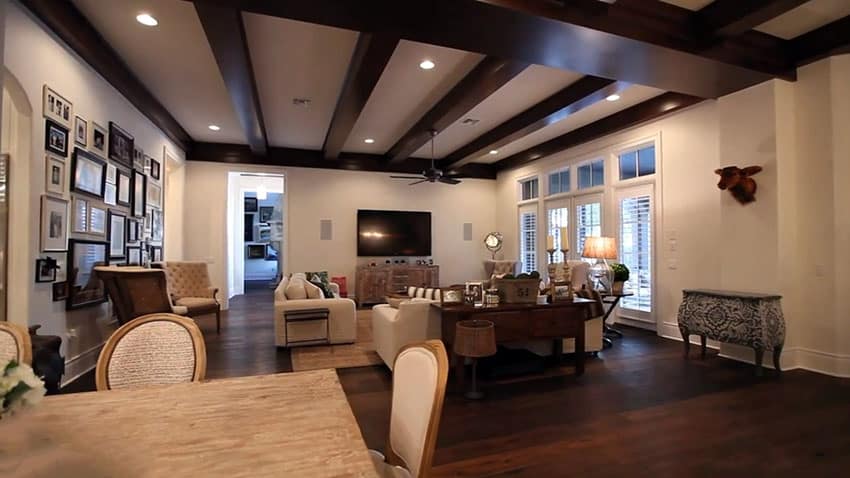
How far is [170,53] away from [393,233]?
5.52 m

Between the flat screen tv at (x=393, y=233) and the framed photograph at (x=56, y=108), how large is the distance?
218 inches

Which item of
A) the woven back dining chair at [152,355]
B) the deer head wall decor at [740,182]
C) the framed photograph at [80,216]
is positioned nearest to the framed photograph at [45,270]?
the framed photograph at [80,216]

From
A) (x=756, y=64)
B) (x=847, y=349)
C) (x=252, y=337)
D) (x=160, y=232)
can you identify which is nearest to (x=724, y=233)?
(x=847, y=349)

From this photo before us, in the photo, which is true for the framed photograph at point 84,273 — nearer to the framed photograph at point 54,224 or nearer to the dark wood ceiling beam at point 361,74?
the framed photograph at point 54,224

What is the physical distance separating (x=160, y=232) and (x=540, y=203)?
6846 millimetres

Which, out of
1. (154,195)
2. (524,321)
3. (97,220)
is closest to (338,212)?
(154,195)

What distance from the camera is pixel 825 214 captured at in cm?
396

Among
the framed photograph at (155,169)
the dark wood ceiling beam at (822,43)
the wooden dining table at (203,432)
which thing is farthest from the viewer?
the framed photograph at (155,169)

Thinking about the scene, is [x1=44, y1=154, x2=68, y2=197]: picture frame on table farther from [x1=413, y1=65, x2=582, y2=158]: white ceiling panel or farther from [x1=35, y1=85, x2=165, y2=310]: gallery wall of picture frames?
[x1=413, y1=65, x2=582, y2=158]: white ceiling panel

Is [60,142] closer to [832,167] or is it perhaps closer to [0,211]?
[0,211]

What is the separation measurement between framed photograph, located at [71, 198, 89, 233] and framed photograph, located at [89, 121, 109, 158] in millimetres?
575

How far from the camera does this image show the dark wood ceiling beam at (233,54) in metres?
3.18

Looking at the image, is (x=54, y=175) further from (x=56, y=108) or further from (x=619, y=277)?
(x=619, y=277)

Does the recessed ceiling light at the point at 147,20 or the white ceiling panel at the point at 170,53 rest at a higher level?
the white ceiling panel at the point at 170,53
